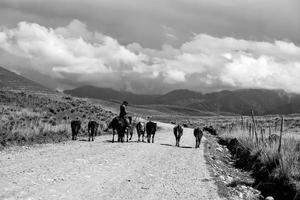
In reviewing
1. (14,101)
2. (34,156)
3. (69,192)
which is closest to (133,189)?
(69,192)

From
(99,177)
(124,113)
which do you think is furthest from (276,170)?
(124,113)

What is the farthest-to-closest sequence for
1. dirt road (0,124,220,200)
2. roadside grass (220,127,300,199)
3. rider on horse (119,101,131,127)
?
rider on horse (119,101,131,127)
roadside grass (220,127,300,199)
dirt road (0,124,220,200)

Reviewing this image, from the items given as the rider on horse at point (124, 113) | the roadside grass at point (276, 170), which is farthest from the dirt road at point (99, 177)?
the rider on horse at point (124, 113)

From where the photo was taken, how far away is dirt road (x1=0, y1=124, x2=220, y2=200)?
10.4m

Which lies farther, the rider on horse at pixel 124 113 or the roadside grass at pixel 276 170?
the rider on horse at pixel 124 113

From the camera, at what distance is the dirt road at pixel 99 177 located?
34.1 feet

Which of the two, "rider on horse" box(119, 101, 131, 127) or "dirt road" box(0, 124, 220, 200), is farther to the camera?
"rider on horse" box(119, 101, 131, 127)

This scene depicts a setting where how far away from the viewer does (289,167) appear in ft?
45.3

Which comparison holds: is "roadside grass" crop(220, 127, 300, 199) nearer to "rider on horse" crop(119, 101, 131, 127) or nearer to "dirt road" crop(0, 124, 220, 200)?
"dirt road" crop(0, 124, 220, 200)

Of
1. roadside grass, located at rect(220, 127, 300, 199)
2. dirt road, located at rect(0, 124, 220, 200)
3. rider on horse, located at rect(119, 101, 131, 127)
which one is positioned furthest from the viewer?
rider on horse, located at rect(119, 101, 131, 127)

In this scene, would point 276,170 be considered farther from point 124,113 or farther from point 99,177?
point 124,113

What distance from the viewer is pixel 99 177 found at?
12.6 meters

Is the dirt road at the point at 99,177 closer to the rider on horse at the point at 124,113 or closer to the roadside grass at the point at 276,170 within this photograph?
the roadside grass at the point at 276,170

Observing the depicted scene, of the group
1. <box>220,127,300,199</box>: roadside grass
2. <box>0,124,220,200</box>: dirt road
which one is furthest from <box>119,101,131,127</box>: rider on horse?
<box>220,127,300,199</box>: roadside grass
